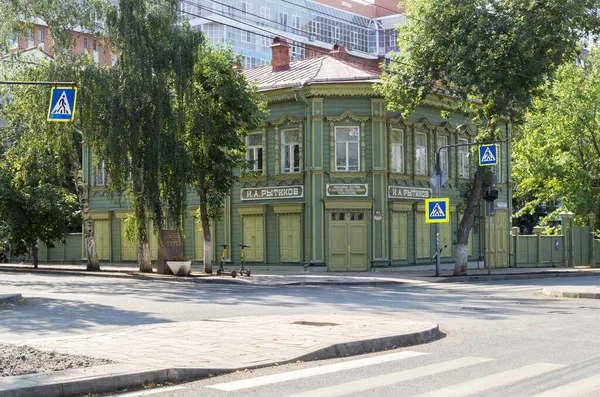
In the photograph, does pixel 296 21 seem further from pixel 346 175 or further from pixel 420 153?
pixel 346 175

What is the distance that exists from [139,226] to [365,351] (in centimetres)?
2219

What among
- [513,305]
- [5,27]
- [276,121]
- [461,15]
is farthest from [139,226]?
[513,305]

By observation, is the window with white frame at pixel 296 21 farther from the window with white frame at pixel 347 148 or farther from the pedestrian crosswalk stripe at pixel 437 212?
the pedestrian crosswalk stripe at pixel 437 212

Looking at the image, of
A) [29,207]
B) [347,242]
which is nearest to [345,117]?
[347,242]

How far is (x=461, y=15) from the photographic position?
Answer: 103 ft

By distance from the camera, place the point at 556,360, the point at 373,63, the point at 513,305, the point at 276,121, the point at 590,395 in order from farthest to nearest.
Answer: the point at 373,63, the point at 276,121, the point at 513,305, the point at 556,360, the point at 590,395

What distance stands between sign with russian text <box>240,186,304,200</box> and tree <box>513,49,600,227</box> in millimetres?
17557

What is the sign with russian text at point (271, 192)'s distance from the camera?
3454 centimetres

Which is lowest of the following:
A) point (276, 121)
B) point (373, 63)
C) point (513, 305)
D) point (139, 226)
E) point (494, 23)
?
point (513, 305)

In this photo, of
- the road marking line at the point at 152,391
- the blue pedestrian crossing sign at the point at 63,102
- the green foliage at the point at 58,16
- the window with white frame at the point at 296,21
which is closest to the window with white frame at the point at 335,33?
the window with white frame at the point at 296,21

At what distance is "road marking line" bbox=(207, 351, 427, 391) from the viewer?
8305mm

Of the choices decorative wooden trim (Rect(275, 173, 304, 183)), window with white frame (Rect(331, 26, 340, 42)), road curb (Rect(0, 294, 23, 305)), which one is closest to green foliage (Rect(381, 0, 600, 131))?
decorative wooden trim (Rect(275, 173, 304, 183))

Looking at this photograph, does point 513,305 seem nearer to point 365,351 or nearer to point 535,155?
point 365,351

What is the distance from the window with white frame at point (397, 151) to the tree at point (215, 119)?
6769 millimetres
